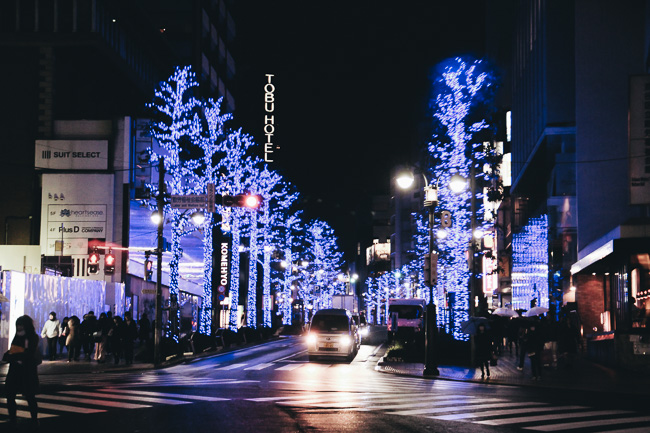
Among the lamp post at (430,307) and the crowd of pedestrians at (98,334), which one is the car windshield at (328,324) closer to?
the crowd of pedestrians at (98,334)

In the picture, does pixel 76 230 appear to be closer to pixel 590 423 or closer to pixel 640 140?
pixel 640 140

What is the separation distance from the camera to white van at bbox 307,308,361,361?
3478 centimetres

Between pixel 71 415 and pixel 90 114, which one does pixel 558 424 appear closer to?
pixel 71 415

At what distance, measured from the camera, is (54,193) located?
167 feet

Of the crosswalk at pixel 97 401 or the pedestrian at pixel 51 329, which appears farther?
the pedestrian at pixel 51 329

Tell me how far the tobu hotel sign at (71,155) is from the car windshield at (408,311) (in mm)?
20581

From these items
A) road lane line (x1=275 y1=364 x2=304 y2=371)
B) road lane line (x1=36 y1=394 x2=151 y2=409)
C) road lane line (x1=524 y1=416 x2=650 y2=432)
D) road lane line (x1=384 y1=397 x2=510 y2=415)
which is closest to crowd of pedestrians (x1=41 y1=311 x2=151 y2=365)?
road lane line (x1=275 y1=364 x2=304 y2=371)

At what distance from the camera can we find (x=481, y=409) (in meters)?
16.1

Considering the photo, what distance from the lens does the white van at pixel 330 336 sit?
34.8 metres

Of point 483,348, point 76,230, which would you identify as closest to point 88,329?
point 76,230

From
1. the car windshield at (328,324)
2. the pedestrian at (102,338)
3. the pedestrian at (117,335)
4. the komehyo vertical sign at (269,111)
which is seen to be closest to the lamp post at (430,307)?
the car windshield at (328,324)

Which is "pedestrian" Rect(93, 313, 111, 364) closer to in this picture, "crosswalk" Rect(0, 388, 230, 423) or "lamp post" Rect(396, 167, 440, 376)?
"lamp post" Rect(396, 167, 440, 376)

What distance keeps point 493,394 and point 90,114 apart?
42478 millimetres

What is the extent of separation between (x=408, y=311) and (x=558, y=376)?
27969 mm
